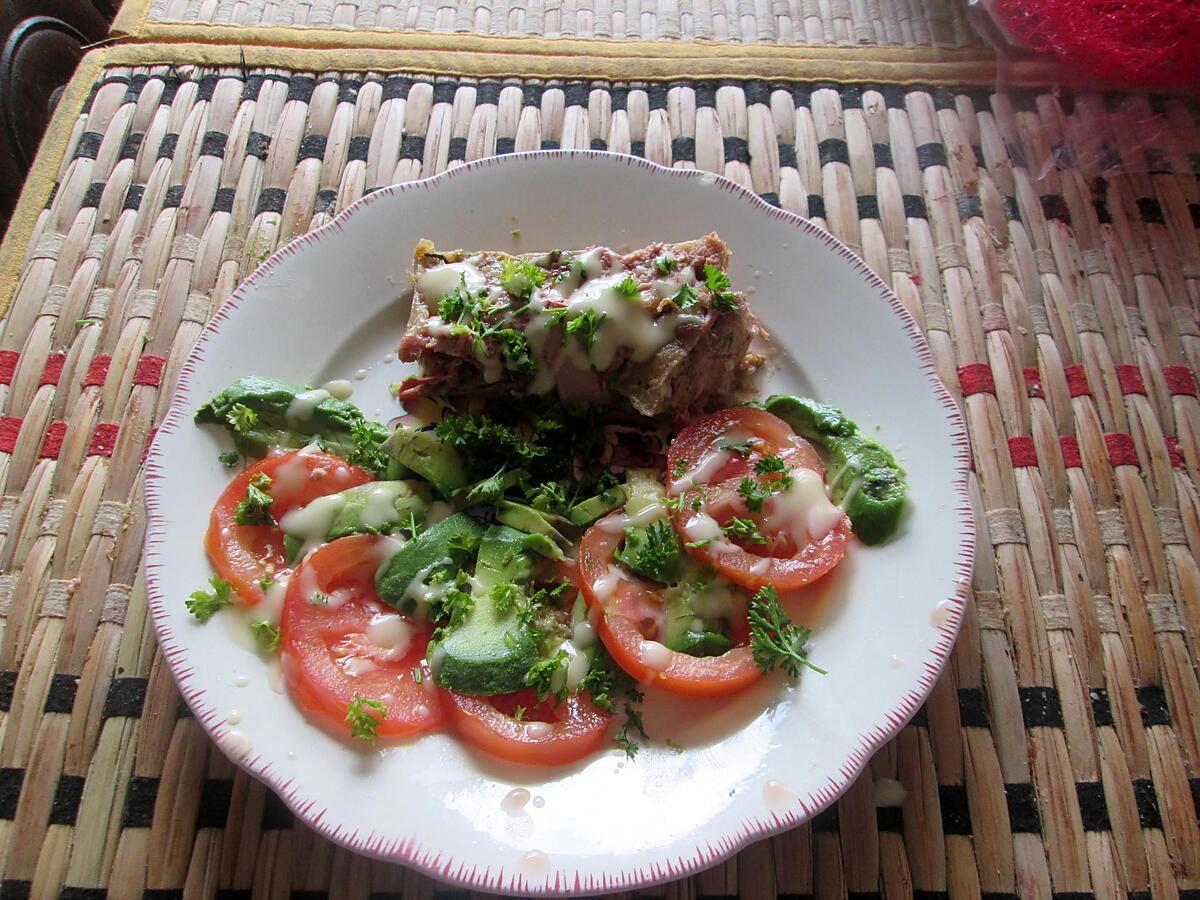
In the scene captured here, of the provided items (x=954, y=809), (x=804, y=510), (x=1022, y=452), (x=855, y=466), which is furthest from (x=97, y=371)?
(x=1022, y=452)

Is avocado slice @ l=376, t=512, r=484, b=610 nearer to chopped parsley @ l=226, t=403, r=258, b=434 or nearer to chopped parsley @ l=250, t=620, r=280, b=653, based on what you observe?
chopped parsley @ l=250, t=620, r=280, b=653

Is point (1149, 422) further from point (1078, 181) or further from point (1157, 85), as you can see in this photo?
point (1157, 85)

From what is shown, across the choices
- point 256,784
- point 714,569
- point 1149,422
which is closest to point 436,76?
point 714,569

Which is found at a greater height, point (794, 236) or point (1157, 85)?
point (1157, 85)

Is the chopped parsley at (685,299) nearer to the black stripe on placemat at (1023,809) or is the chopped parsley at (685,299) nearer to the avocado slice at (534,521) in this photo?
the avocado slice at (534,521)

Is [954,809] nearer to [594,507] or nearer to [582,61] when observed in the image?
[594,507]

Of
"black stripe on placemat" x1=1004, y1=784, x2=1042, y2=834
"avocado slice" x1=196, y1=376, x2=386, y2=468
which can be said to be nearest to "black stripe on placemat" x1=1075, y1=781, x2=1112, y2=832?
"black stripe on placemat" x1=1004, y1=784, x2=1042, y2=834

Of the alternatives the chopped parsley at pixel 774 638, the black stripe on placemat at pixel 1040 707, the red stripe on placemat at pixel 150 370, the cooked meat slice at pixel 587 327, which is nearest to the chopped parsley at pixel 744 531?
the chopped parsley at pixel 774 638
